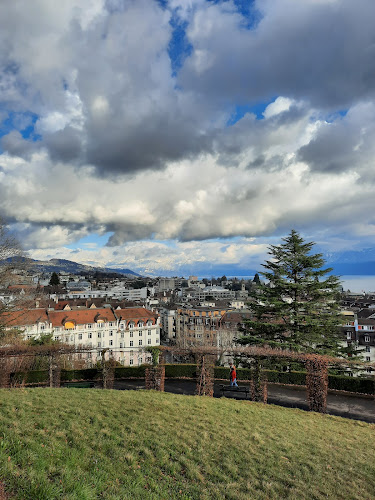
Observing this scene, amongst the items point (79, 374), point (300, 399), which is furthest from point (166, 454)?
point (79, 374)

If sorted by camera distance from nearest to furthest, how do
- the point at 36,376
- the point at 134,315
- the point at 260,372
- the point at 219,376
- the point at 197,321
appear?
the point at 260,372 → the point at 36,376 → the point at 219,376 → the point at 134,315 → the point at 197,321

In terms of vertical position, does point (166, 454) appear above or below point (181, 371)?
above

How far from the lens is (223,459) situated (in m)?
7.61

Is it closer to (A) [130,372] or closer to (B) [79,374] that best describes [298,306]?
(A) [130,372]

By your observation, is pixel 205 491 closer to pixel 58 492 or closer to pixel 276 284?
pixel 58 492

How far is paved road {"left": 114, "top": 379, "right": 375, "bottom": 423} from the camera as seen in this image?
16.2 m

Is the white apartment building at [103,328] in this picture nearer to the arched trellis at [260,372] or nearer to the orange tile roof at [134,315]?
the orange tile roof at [134,315]

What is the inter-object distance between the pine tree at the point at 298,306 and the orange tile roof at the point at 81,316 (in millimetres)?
40689

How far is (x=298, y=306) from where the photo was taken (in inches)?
1003

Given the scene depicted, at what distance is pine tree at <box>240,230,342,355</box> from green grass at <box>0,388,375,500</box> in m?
13.4

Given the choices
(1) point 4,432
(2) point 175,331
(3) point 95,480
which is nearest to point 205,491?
(3) point 95,480

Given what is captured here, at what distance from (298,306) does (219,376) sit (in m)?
9.05

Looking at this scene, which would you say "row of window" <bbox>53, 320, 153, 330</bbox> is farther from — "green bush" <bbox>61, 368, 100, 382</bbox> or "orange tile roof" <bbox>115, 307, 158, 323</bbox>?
"green bush" <bbox>61, 368, 100, 382</bbox>

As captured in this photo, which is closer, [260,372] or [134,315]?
[260,372]
